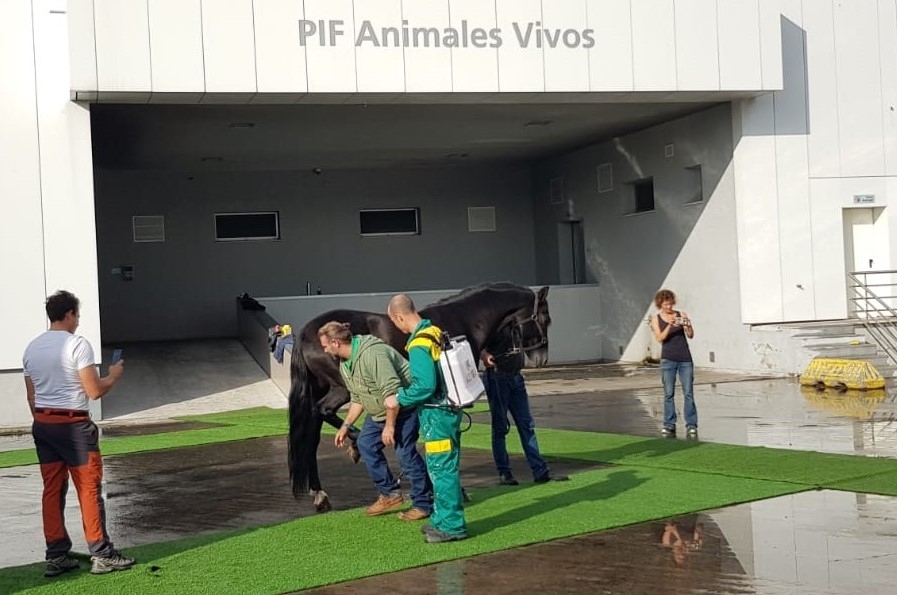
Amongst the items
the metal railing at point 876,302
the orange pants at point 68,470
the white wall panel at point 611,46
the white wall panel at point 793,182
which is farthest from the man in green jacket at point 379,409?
the metal railing at point 876,302

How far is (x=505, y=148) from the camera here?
96.2 ft

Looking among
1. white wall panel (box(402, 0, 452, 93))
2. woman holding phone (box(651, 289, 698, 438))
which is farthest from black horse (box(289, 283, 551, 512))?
white wall panel (box(402, 0, 452, 93))

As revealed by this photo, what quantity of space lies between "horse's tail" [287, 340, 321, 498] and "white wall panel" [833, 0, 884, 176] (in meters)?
16.2

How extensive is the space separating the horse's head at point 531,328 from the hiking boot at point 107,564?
12.7 ft

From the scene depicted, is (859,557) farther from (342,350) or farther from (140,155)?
(140,155)

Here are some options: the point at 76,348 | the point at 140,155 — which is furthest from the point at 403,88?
the point at 76,348

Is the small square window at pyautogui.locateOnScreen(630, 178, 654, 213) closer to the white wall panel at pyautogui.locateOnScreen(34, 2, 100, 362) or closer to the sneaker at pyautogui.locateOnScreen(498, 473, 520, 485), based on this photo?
the white wall panel at pyautogui.locateOnScreen(34, 2, 100, 362)

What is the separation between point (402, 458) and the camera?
28.2 feet

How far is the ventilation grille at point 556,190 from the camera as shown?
31.0 meters

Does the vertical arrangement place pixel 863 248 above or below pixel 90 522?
above

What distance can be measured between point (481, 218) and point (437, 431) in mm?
25036

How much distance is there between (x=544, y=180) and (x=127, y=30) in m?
16.0

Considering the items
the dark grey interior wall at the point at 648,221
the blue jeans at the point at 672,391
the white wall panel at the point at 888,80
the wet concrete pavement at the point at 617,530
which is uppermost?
the white wall panel at the point at 888,80

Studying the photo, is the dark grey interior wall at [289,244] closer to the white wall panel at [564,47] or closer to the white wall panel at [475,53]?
the white wall panel at [564,47]
